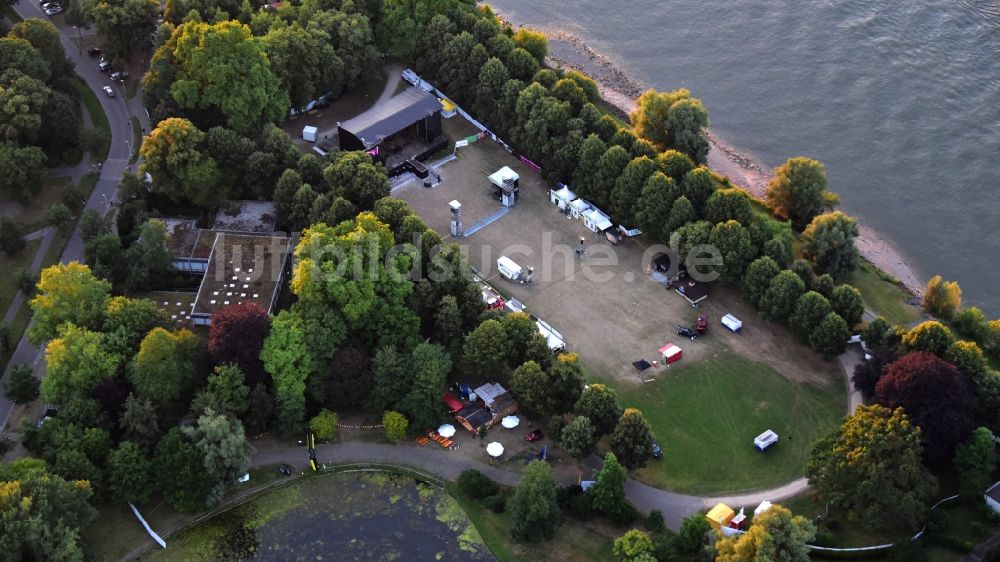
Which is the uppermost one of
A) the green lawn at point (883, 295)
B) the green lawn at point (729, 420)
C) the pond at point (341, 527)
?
the green lawn at point (883, 295)

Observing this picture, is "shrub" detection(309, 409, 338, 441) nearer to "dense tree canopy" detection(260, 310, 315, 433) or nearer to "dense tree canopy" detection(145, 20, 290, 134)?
"dense tree canopy" detection(260, 310, 315, 433)

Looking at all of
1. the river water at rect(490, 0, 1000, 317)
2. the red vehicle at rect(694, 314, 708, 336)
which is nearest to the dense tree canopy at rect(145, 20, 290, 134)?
the river water at rect(490, 0, 1000, 317)

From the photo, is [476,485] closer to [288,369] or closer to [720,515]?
[288,369]

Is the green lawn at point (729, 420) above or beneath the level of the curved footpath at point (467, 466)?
above

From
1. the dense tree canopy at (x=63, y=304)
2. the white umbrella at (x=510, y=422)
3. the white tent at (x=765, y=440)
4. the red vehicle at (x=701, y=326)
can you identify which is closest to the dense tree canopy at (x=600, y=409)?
the white umbrella at (x=510, y=422)

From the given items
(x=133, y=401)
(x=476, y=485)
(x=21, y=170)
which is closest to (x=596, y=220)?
(x=476, y=485)

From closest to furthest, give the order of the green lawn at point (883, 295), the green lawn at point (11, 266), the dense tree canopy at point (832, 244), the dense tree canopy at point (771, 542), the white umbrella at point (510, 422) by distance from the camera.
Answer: the dense tree canopy at point (771, 542) < the white umbrella at point (510, 422) < the green lawn at point (11, 266) < the dense tree canopy at point (832, 244) < the green lawn at point (883, 295)

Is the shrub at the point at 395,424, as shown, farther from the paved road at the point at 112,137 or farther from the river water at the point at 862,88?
the river water at the point at 862,88
